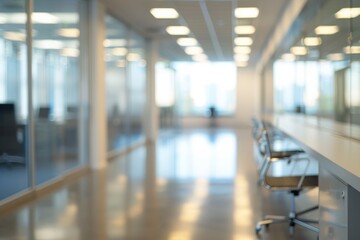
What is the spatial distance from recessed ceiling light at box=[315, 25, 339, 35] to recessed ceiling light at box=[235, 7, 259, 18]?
2.60m

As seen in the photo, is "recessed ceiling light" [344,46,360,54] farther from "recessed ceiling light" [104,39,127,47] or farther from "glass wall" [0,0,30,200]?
"recessed ceiling light" [104,39,127,47]

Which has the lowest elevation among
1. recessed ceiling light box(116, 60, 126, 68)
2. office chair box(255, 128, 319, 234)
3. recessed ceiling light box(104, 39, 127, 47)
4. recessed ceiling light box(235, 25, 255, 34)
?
office chair box(255, 128, 319, 234)

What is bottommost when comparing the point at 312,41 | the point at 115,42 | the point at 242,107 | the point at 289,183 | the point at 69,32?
the point at 289,183

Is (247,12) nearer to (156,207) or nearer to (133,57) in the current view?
(133,57)

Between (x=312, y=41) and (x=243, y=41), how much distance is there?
285 inches

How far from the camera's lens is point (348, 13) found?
4.75 metres

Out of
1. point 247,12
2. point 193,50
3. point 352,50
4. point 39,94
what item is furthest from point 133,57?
point 352,50

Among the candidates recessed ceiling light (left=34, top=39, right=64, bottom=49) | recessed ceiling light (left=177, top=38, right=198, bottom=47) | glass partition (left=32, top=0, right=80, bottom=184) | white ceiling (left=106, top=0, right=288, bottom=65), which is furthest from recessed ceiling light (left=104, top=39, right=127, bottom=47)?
recessed ceiling light (left=177, top=38, right=198, bottom=47)

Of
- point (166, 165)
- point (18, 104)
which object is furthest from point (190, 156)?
point (18, 104)

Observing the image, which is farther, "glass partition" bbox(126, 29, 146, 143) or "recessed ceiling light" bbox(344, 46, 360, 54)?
"glass partition" bbox(126, 29, 146, 143)

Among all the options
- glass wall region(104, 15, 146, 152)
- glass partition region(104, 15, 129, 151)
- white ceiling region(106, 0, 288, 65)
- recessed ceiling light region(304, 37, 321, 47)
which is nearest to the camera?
recessed ceiling light region(304, 37, 321, 47)

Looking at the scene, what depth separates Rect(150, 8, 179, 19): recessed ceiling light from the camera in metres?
9.48

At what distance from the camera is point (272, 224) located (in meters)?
4.76

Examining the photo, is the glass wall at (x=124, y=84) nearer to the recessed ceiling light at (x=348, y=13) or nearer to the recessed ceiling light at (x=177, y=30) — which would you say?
the recessed ceiling light at (x=177, y=30)
